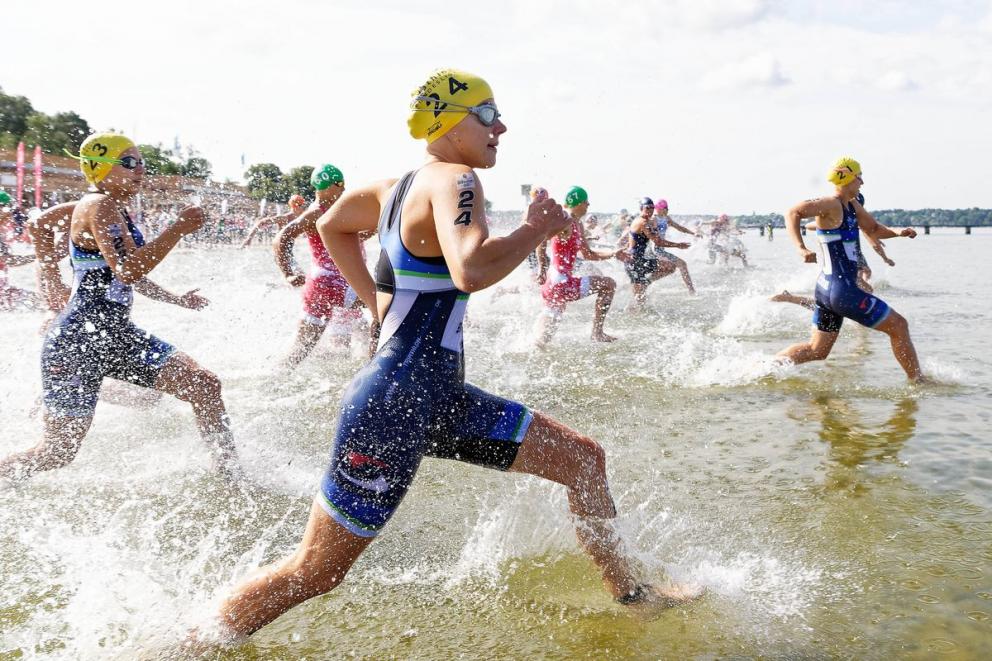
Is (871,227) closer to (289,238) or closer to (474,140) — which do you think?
(289,238)

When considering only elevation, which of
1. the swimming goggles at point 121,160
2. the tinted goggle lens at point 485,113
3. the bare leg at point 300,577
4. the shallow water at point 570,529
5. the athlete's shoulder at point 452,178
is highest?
the swimming goggles at point 121,160

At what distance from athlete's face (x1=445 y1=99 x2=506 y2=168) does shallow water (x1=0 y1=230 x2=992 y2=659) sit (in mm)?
1713

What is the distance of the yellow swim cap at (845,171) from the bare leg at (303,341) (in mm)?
Result: 4903

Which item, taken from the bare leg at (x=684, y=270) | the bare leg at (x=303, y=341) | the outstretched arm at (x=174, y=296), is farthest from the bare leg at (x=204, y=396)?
the bare leg at (x=684, y=270)

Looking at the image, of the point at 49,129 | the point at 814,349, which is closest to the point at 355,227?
the point at 814,349

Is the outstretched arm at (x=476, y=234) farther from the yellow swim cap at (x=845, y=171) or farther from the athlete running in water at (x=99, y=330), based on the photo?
the yellow swim cap at (x=845, y=171)

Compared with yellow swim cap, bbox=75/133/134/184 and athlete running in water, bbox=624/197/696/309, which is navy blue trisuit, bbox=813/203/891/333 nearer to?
yellow swim cap, bbox=75/133/134/184

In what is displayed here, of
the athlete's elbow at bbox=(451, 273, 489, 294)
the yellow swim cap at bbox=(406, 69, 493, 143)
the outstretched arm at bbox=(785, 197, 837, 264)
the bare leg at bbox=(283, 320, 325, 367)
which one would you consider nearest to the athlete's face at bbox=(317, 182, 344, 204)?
the bare leg at bbox=(283, 320, 325, 367)

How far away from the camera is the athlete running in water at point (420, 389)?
2.32 m

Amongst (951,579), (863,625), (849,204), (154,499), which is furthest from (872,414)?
(154,499)

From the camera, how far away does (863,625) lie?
114 inches

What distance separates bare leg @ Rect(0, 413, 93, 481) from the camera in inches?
154

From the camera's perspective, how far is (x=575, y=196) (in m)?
9.00

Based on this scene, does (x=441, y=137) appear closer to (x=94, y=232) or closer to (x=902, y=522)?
(x=94, y=232)
